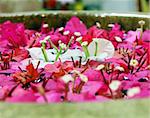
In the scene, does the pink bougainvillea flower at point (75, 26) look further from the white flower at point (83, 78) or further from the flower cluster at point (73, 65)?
the white flower at point (83, 78)

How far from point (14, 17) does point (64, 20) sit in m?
0.10

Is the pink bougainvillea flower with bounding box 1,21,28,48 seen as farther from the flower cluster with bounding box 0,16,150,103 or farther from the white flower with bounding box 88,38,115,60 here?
the white flower with bounding box 88,38,115,60

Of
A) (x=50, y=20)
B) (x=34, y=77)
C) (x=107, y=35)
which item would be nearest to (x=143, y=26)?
(x=107, y=35)

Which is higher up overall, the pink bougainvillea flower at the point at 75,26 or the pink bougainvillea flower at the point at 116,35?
the pink bougainvillea flower at the point at 75,26

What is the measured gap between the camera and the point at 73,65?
0.60 m

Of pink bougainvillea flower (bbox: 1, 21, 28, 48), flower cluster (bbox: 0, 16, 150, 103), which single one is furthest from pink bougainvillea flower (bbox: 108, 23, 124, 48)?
pink bougainvillea flower (bbox: 1, 21, 28, 48)

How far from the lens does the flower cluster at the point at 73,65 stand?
1.43 ft

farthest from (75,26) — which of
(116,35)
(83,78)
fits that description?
(83,78)

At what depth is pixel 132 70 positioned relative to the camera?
57cm

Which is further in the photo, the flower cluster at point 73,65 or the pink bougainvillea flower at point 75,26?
the pink bougainvillea flower at point 75,26

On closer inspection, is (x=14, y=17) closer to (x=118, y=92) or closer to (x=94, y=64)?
(x=94, y=64)

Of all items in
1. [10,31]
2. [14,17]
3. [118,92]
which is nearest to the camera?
[118,92]

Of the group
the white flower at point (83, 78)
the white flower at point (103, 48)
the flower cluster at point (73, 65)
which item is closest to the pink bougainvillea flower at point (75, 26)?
the flower cluster at point (73, 65)

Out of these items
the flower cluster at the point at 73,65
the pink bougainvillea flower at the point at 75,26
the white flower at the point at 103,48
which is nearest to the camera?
the flower cluster at the point at 73,65
